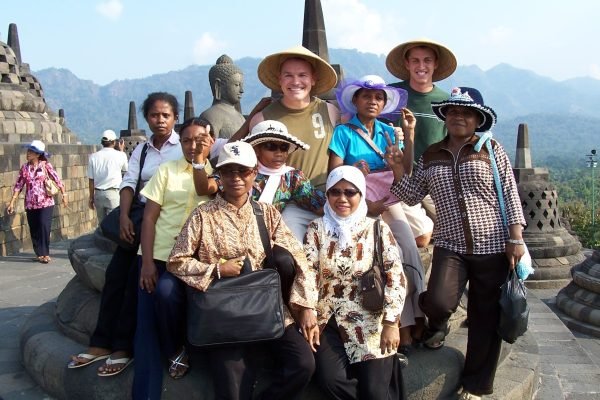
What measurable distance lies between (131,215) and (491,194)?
2143 mm

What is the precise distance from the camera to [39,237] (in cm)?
836

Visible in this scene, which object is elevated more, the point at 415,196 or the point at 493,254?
the point at 415,196

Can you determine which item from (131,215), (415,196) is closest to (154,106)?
(131,215)

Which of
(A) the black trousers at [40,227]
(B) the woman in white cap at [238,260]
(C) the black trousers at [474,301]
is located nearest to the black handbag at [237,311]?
(B) the woman in white cap at [238,260]

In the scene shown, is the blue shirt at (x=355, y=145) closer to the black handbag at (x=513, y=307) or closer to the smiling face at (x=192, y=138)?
the smiling face at (x=192, y=138)

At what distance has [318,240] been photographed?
119 inches

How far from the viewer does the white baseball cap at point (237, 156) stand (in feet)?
9.18

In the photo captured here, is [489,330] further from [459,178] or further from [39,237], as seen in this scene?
[39,237]

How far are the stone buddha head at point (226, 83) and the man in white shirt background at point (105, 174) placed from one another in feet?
8.61

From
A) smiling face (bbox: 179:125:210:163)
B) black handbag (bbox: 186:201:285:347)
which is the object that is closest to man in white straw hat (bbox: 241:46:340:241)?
smiling face (bbox: 179:125:210:163)

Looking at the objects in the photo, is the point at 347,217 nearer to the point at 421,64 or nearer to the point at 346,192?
the point at 346,192

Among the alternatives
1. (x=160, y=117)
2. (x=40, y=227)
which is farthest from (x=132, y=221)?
(x=40, y=227)

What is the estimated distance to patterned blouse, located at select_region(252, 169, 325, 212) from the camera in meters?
3.26

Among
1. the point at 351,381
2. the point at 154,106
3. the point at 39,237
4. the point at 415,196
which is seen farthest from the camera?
the point at 39,237
